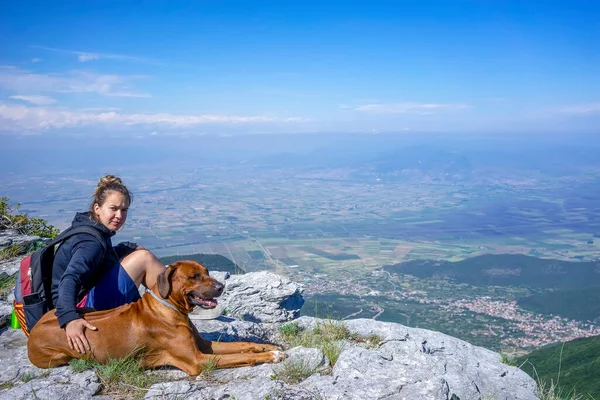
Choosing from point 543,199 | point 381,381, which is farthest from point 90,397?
point 543,199

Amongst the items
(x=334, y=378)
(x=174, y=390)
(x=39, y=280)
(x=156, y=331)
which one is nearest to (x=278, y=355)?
(x=334, y=378)

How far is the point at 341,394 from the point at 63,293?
2.65 metres

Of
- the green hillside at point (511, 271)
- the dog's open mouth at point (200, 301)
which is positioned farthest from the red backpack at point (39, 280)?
the green hillside at point (511, 271)

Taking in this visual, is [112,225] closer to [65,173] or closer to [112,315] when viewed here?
[112,315]

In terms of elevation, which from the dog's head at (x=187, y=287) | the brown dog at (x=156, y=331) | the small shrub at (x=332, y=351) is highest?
the dog's head at (x=187, y=287)

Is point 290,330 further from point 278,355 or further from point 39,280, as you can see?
point 39,280

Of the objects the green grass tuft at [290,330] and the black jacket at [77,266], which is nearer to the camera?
the black jacket at [77,266]

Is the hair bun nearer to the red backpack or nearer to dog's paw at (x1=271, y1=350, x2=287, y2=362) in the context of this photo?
the red backpack

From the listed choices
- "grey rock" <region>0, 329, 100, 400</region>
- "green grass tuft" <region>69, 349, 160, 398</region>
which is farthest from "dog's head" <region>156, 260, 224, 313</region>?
"grey rock" <region>0, 329, 100, 400</region>

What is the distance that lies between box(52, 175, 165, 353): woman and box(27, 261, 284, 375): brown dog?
0.63 feet

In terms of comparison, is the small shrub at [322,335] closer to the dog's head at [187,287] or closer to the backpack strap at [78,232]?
the dog's head at [187,287]

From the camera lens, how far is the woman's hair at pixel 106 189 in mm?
4742

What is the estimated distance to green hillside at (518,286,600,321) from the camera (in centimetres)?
3758

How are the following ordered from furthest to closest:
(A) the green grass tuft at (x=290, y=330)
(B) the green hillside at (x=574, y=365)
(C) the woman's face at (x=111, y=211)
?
(B) the green hillside at (x=574, y=365) → (A) the green grass tuft at (x=290, y=330) → (C) the woman's face at (x=111, y=211)
